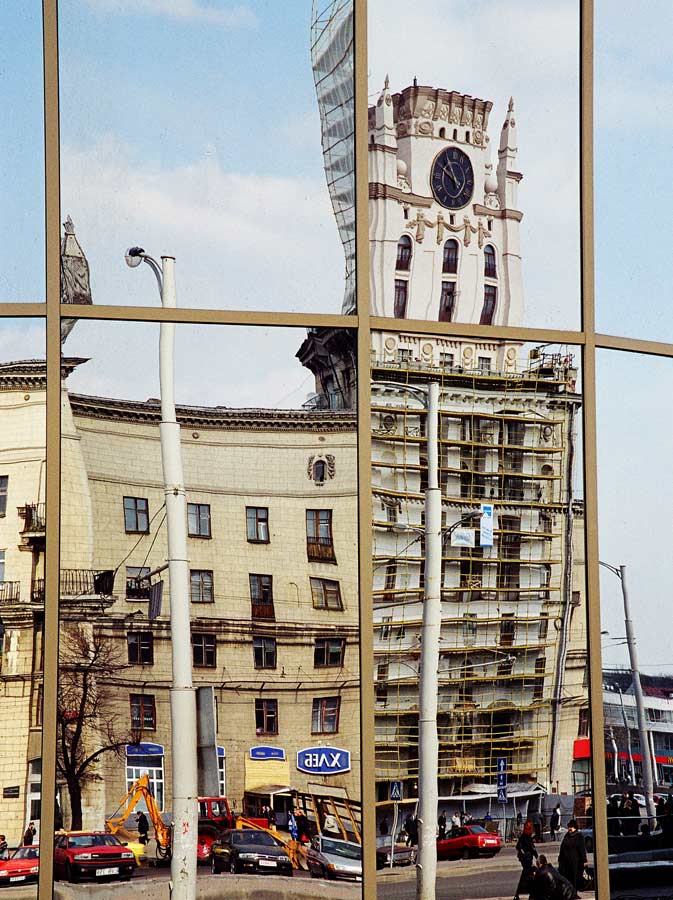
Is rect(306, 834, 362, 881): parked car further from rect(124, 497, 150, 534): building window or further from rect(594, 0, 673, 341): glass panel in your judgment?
rect(594, 0, 673, 341): glass panel

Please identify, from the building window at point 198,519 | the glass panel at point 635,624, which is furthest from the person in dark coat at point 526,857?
the building window at point 198,519

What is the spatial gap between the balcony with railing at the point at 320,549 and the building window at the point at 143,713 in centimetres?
118

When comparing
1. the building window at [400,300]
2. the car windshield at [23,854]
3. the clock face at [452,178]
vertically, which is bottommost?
the car windshield at [23,854]

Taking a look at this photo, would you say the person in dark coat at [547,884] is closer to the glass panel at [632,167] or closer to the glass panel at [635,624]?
the glass panel at [635,624]

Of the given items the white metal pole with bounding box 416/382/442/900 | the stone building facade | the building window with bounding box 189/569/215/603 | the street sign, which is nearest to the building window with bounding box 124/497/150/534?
the stone building facade

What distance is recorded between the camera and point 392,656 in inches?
279

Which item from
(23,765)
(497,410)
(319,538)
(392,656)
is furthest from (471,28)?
(23,765)

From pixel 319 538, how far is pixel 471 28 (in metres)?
3.22

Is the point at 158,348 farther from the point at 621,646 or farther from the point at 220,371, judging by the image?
the point at 621,646

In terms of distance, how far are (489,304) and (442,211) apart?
24.5 inches

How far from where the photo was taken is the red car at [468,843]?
7.12m

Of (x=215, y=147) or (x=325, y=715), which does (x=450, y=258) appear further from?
(x=325, y=715)

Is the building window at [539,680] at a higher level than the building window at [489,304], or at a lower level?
lower

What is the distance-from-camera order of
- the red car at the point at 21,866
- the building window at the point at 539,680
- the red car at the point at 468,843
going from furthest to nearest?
1. the building window at the point at 539,680
2. the red car at the point at 468,843
3. the red car at the point at 21,866
